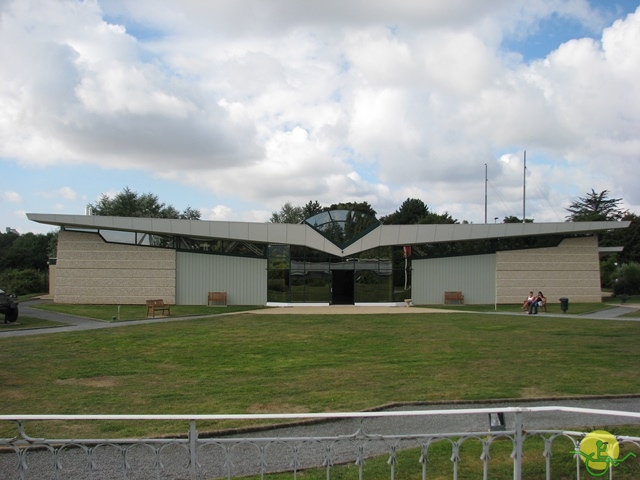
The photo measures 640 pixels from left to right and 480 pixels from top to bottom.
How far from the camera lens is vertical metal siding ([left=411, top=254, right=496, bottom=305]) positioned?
33469 millimetres

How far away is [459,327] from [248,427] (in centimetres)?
1389

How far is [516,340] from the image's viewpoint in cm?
1619

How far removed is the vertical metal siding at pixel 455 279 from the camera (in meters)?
33.5

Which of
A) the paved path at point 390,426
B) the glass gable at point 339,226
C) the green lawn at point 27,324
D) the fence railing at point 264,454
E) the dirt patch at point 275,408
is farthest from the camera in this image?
the glass gable at point 339,226

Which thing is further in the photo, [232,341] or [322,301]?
[322,301]

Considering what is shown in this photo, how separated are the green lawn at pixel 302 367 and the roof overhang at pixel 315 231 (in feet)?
41.2

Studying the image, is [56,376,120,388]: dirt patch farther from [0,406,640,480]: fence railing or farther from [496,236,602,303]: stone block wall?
[496,236,602,303]: stone block wall

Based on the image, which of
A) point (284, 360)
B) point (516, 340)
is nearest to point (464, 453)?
point (284, 360)

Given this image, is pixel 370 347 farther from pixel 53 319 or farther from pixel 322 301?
pixel 322 301

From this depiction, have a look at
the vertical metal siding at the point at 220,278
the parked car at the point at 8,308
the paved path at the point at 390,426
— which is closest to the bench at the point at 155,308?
the vertical metal siding at the point at 220,278

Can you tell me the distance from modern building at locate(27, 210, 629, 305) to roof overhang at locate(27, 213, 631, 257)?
6 centimetres

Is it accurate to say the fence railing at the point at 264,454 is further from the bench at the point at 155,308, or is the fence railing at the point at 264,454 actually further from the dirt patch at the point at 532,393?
the bench at the point at 155,308

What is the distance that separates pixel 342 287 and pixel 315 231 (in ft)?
12.2

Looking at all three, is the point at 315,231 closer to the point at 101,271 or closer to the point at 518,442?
the point at 101,271
